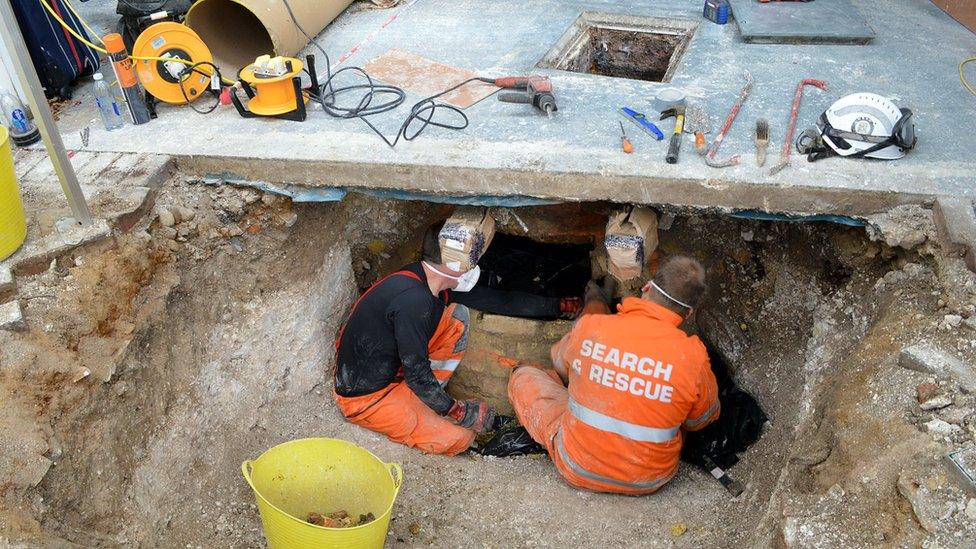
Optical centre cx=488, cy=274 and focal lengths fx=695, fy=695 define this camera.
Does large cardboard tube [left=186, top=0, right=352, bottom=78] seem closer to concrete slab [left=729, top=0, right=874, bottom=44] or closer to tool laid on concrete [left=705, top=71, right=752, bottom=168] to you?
tool laid on concrete [left=705, top=71, right=752, bottom=168]

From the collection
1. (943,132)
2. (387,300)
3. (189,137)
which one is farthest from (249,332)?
(943,132)

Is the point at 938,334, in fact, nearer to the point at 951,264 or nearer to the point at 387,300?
the point at 951,264

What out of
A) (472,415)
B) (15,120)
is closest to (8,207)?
(15,120)

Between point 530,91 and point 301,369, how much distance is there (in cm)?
207

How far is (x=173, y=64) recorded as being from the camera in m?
3.84

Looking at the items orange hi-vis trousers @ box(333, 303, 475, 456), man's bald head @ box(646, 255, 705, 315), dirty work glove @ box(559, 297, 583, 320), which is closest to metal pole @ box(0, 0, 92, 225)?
orange hi-vis trousers @ box(333, 303, 475, 456)

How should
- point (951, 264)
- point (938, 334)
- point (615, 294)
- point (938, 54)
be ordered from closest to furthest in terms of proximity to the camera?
point (938, 334)
point (951, 264)
point (938, 54)
point (615, 294)

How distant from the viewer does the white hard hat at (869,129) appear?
3.27 metres

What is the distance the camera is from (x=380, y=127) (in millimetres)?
3729

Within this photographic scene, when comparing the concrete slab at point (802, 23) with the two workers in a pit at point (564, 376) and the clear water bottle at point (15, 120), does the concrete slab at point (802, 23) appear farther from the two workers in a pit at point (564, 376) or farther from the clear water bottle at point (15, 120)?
the clear water bottle at point (15, 120)

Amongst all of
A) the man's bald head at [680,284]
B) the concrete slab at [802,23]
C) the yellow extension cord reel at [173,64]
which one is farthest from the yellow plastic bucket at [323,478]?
the concrete slab at [802,23]

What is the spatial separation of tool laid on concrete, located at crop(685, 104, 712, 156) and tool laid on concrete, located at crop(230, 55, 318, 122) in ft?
6.68

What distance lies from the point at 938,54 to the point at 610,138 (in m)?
2.35

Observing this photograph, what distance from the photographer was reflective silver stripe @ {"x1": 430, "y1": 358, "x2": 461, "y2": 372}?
4.31 meters
